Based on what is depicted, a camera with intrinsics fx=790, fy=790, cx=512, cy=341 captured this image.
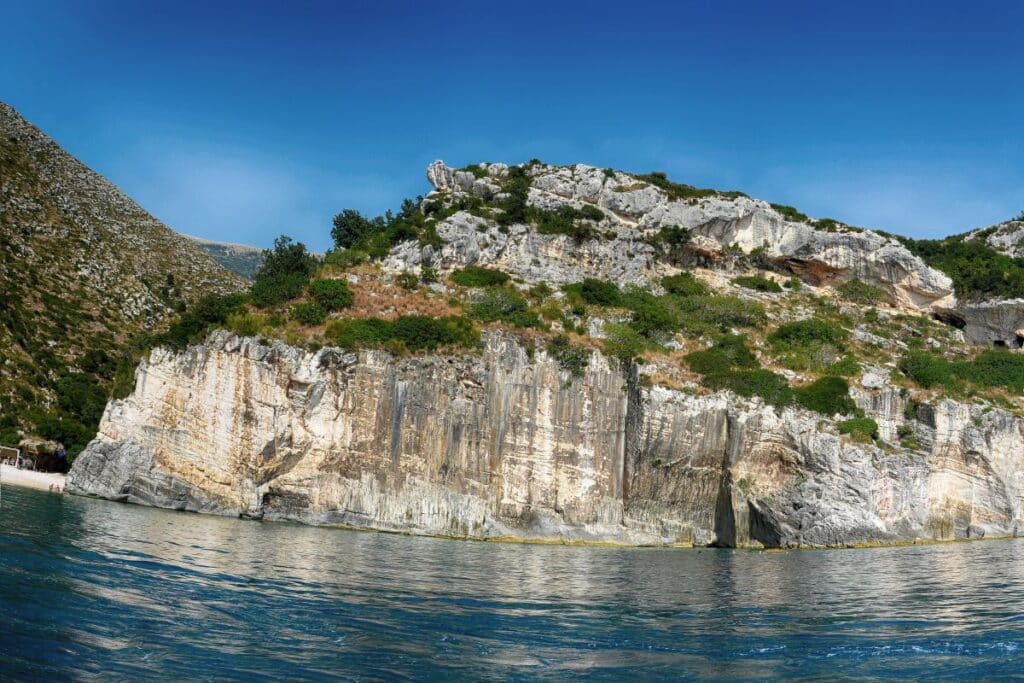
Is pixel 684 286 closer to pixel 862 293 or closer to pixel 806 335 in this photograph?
pixel 806 335

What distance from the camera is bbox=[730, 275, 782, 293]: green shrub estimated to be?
190ft

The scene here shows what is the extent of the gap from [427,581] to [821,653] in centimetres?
978

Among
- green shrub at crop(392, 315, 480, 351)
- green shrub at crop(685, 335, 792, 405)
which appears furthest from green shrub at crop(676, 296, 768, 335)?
green shrub at crop(392, 315, 480, 351)

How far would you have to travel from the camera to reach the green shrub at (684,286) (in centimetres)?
5459

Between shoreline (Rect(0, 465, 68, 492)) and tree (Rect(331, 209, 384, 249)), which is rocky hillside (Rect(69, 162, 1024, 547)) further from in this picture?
tree (Rect(331, 209, 384, 249))

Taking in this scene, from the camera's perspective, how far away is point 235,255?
562ft

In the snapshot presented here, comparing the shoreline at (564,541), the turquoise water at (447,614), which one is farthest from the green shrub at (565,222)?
the turquoise water at (447,614)

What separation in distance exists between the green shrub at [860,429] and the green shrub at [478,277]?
70.8ft

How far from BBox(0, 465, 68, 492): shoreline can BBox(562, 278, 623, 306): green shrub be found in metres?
30.1

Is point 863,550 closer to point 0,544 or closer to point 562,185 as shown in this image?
point 0,544

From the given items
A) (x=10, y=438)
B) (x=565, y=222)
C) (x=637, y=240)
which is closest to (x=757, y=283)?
(x=637, y=240)

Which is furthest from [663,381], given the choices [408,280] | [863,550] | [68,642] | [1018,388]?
[68,642]

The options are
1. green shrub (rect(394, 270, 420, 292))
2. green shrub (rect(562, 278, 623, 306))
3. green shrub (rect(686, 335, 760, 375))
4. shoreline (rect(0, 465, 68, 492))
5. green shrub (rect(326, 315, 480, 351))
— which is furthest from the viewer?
green shrub (rect(562, 278, 623, 306))

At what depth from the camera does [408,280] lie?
155 ft
